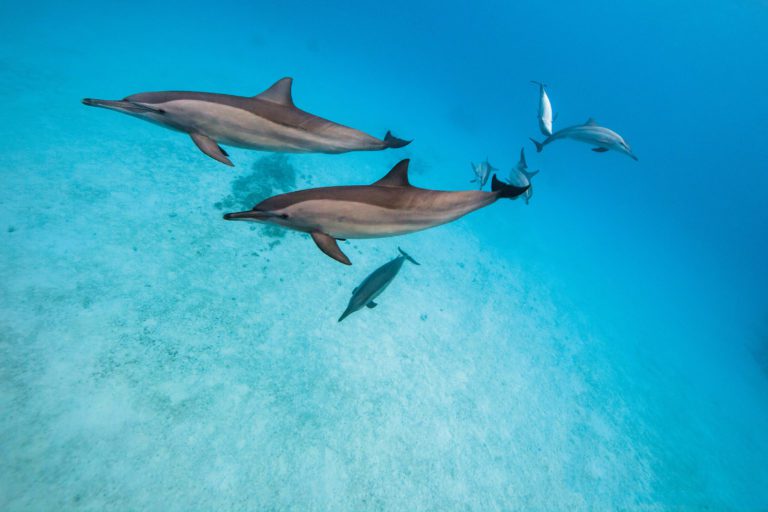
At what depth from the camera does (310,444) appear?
5418 mm

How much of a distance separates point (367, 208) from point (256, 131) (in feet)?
4.70

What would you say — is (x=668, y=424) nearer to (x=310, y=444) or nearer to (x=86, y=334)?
(x=310, y=444)

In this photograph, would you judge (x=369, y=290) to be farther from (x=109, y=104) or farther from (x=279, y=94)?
(x=109, y=104)

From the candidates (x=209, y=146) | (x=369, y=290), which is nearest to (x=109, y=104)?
(x=209, y=146)

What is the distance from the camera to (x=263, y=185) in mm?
10648

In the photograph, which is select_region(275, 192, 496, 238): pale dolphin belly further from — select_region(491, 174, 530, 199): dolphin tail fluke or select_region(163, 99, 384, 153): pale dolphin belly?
select_region(163, 99, 384, 153): pale dolphin belly

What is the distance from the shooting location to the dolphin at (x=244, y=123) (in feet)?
9.73

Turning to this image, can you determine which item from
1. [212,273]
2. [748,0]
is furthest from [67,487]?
[748,0]

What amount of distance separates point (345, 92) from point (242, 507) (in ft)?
99.1

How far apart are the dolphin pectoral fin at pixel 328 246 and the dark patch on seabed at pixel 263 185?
6241 millimetres

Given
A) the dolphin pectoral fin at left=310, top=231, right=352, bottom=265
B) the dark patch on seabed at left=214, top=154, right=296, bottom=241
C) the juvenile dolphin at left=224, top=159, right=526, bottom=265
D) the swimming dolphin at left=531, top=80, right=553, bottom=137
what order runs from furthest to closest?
1. the dark patch on seabed at left=214, top=154, right=296, bottom=241
2. the swimming dolphin at left=531, top=80, right=553, bottom=137
3. the dolphin pectoral fin at left=310, top=231, right=352, bottom=265
4. the juvenile dolphin at left=224, top=159, right=526, bottom=265

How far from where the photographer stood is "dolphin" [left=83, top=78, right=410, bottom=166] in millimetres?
2965

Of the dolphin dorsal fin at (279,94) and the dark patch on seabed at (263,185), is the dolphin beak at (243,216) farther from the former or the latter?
the dark patch on seabed at (263,185)

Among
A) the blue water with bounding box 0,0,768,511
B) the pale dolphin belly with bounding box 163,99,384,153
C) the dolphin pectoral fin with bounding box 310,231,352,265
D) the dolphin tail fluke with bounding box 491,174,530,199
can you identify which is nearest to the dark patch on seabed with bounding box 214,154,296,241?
the blue water with bounding box 0,0,768,511
